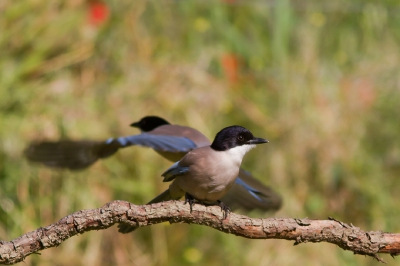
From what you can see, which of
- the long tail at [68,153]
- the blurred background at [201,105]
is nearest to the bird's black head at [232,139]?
the long tail at [68,153]

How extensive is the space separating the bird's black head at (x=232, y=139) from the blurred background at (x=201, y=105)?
7.13 ft

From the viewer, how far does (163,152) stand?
3648 millimetres

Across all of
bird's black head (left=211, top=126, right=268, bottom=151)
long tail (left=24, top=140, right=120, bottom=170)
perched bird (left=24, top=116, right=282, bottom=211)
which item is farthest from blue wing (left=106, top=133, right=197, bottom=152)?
bird's black head (left=211, top=126, right=268, bottom=151)

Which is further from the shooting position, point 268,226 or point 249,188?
point 249,188

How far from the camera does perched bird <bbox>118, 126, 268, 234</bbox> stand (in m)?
2.76

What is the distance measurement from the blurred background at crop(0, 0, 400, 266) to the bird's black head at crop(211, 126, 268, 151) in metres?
2.17

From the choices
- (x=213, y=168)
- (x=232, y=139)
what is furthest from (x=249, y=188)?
(x=213, y=168)

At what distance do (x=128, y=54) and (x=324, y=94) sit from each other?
1655mm

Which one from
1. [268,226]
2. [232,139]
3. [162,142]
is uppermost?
[162,142]

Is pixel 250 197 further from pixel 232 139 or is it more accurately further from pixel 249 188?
pixel 232 139

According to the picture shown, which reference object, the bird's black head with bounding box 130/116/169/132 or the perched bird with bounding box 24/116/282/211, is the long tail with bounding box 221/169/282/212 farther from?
the bird's black head with bounding box 130/116/169/132

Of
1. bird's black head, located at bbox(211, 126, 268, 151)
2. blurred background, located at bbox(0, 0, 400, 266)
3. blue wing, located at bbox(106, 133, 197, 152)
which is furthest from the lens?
blurred background, located at bbox(0, 0, 400, 266)

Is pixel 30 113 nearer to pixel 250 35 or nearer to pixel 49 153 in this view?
pixel 49 153

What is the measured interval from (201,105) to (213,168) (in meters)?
2.90
